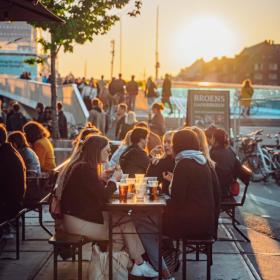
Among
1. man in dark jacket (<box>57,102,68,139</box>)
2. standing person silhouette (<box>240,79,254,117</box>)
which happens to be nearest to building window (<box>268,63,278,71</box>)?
standing person silhouette (<box>240,79,254,117</box>)

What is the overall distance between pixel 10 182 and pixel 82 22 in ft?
32.6

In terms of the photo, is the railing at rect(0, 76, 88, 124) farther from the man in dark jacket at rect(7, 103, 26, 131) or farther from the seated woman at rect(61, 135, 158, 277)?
the seated woman at rect(61, 135, 158, 277)

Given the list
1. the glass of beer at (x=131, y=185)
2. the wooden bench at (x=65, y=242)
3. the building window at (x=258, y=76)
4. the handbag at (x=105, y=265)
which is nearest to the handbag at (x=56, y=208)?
the wooden bench at (x=65, y=242)

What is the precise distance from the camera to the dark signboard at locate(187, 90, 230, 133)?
17219 mm

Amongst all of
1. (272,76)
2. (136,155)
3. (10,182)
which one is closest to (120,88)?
(136,155)

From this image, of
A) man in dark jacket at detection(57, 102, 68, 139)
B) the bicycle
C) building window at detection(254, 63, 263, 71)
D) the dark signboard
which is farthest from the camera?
building window at detection(254, 63, 263, 71)

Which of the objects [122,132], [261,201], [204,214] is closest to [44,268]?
[204,214]

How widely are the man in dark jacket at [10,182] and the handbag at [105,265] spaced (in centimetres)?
118

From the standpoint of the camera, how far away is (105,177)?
7148mm

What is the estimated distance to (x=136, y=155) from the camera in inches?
353

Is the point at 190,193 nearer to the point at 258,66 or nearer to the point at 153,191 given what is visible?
the point at 153,191

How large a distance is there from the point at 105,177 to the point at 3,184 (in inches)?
46.4

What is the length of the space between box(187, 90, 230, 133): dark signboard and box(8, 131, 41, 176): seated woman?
847 centimetres

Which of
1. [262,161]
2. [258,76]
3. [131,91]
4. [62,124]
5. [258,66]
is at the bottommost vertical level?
[258,76]
